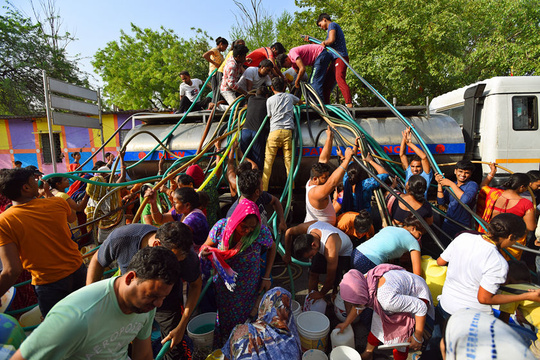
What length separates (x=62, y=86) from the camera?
4.95 meters

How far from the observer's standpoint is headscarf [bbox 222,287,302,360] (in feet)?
5.48

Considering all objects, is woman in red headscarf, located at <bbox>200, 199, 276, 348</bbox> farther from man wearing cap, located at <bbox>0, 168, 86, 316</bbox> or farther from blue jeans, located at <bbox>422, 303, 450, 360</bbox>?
blue jeans, located at <bbox>422, 303, 450, 360</bbox>

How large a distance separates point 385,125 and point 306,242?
283cm

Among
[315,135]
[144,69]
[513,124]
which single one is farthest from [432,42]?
[144,69]

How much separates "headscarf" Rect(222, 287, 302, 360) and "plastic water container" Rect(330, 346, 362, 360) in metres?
0.39

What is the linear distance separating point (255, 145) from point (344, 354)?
2.74 m

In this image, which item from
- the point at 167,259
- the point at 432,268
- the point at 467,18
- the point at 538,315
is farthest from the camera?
the point at 467,18

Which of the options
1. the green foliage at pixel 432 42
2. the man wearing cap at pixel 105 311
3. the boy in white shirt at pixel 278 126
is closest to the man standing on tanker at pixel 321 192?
the boy in white shirt at pixel 278 126

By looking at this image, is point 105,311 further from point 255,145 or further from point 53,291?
point 255,145

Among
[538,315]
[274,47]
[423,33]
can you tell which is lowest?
[538,315]

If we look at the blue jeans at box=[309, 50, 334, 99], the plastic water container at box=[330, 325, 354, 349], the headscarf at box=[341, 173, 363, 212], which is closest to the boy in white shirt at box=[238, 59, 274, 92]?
the blue jeans at box=[309, 50, 334, 99]

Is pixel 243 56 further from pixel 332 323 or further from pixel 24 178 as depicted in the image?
pixel 332 323

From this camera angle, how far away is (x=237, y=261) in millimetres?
2061

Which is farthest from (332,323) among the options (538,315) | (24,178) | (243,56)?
(243,56)
